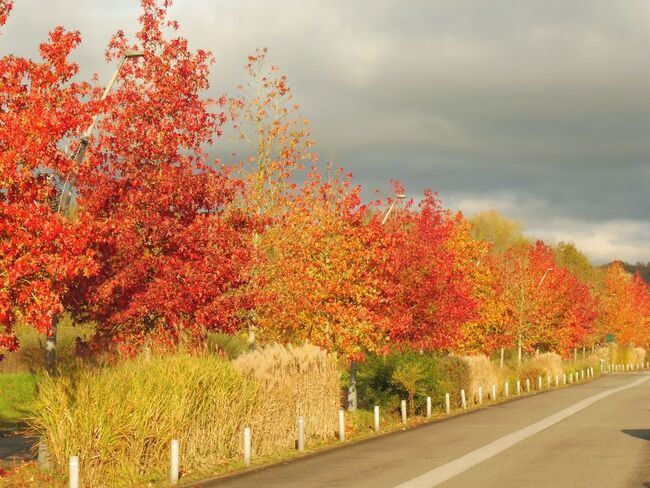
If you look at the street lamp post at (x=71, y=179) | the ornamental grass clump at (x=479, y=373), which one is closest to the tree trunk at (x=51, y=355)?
the street lamp post at (x=71, y=179)

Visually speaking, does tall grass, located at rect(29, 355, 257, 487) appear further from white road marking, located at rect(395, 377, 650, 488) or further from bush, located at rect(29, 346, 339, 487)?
white road marking, located at rect(395, 377, 650, 488)

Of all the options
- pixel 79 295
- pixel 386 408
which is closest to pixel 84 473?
pixel 79 295

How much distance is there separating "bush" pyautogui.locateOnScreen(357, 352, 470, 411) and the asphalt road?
290 centimetres

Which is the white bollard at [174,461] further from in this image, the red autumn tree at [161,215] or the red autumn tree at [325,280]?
the red autumn tree at [325,280]

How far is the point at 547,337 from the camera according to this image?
63.4 metres

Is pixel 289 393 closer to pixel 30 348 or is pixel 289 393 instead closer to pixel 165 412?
pixel 165 412

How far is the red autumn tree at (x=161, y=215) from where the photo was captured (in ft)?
58.2

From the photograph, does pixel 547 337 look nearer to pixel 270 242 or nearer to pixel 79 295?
pixel 270 242

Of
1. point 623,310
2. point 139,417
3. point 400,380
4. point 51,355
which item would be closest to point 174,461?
point 139,417

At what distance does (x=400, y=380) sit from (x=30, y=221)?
20616mm

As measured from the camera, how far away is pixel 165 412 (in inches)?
630

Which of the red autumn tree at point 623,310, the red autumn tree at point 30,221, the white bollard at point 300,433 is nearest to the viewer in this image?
the red autumn tree at point 30,221

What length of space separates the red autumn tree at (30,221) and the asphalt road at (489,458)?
4.41m

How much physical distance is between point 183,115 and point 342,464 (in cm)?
827
